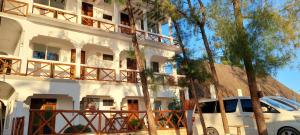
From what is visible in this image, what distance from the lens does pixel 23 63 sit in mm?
11461

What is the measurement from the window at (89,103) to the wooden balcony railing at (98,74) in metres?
1.33

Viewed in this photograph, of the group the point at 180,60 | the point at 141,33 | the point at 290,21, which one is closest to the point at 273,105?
the point at 290,21

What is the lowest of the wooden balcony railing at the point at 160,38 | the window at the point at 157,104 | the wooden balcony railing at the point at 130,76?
the window at the point at 157,104

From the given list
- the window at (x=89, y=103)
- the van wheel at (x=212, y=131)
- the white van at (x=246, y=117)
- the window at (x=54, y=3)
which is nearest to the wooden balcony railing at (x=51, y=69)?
the window at (x=89, y=103)

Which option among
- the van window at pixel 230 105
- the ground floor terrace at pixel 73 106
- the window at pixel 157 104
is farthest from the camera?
the window at pixel 157 104

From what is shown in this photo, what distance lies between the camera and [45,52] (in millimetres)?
13914

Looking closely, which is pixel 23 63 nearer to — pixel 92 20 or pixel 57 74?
pixel 57 74

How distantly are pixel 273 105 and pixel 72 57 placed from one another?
11.5m

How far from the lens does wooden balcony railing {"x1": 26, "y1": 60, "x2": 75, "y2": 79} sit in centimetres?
1261

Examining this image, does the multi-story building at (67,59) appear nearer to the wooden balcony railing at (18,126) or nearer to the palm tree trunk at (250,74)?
the wooden balcony railing at (18,126)

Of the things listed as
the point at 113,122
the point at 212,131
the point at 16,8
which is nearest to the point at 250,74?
the point at 212,131

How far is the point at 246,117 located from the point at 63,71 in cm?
1011

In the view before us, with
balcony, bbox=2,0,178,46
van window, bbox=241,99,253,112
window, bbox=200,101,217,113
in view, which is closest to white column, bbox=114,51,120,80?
balcony, bbox=2,0,178,46

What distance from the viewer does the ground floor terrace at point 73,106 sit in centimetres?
1020
